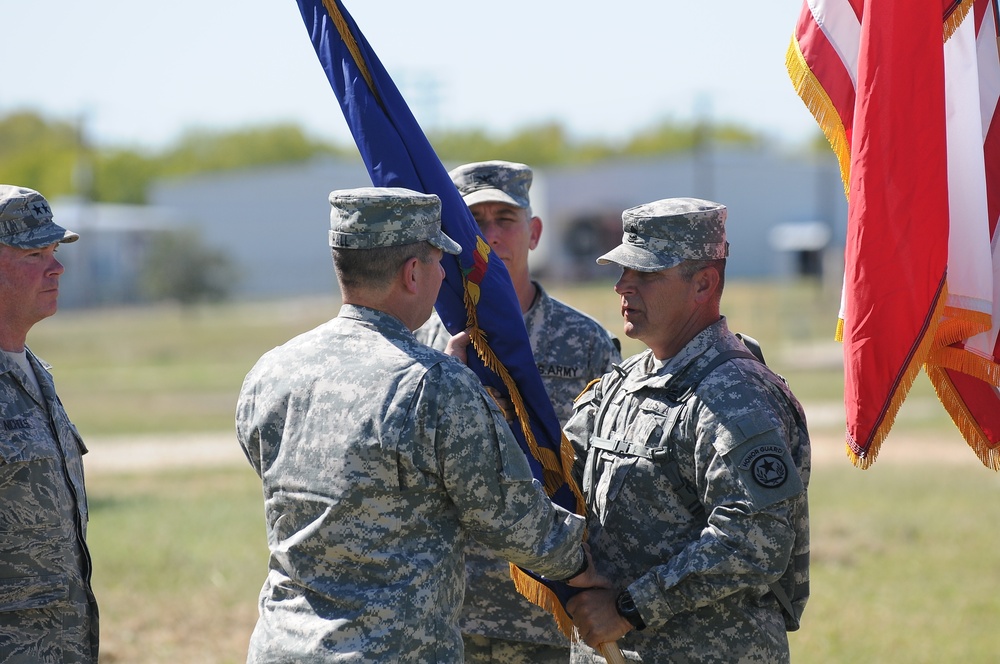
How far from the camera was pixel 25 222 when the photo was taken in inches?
141

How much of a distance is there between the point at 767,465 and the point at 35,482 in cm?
216

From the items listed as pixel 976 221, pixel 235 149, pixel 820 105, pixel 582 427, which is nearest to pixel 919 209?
pixel 976 221

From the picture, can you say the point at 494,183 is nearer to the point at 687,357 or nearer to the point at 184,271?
the point at 687,357

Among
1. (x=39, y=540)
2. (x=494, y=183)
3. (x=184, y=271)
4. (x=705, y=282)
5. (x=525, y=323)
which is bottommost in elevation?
(x=184, y=271)

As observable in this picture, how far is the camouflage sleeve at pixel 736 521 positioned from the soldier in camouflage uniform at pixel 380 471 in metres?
0.39

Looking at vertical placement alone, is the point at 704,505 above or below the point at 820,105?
below

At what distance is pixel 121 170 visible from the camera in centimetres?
10244

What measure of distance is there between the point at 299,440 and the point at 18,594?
3.59 feet

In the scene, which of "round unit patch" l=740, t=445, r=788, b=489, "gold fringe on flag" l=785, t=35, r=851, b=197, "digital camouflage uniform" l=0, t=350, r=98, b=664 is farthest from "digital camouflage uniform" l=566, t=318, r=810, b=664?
"digital camouflage uniform" l=0, t=350, r=98, b=664

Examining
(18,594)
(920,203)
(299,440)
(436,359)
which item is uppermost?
(920,203)

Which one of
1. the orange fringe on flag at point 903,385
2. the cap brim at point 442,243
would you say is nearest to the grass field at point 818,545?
the orange fringe on flag at point 903,385

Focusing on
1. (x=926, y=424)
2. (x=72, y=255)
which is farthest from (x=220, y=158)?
(x=926, y=424)

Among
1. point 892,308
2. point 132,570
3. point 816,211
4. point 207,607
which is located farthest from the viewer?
point 816,211

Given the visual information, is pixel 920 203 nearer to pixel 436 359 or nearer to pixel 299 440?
Answer: pixel 436 359
